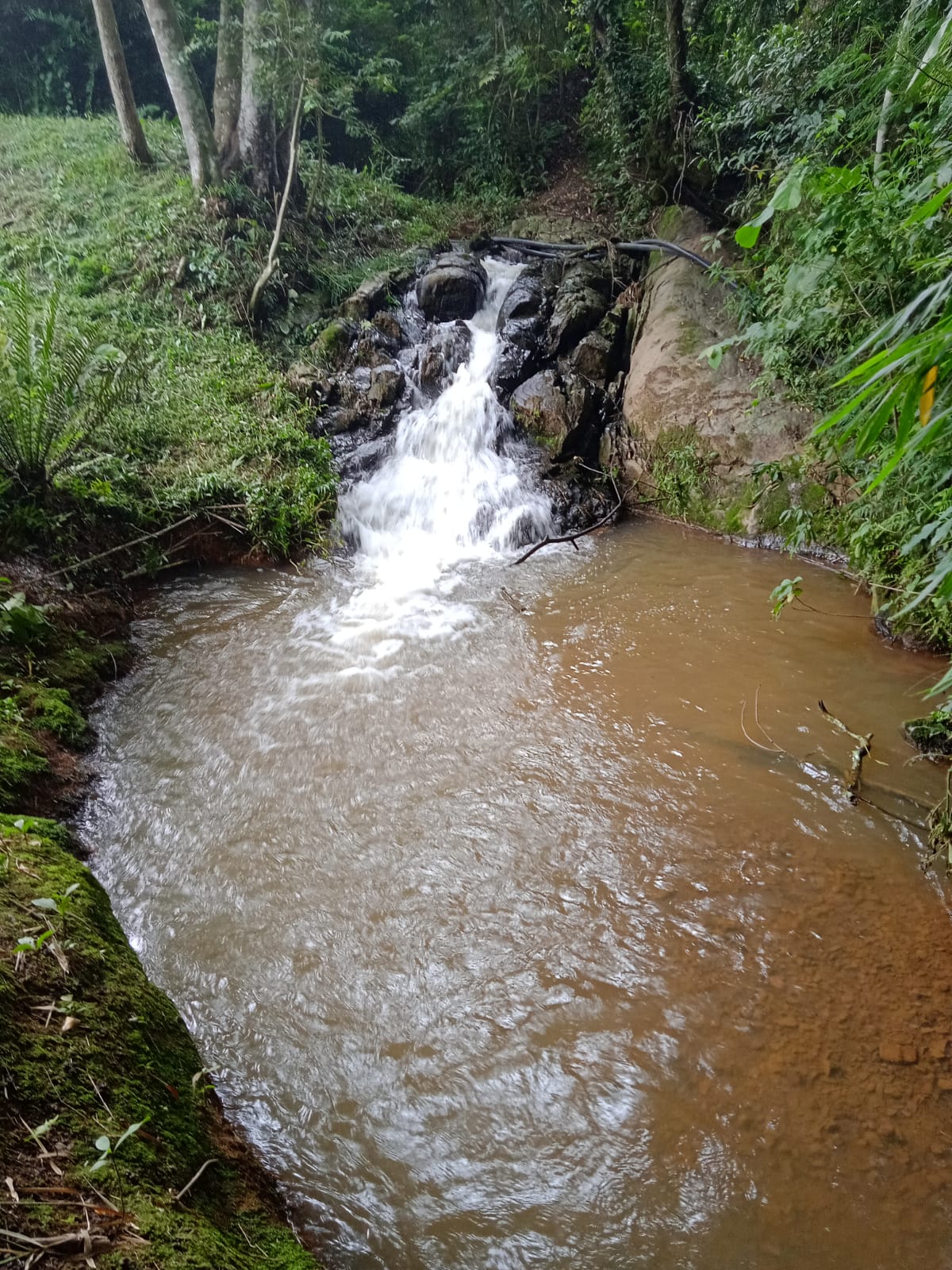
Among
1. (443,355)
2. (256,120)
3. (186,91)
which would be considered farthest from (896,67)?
(186,91)

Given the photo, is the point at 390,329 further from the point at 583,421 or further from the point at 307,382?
the point at 583,421

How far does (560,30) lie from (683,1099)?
14.7 m

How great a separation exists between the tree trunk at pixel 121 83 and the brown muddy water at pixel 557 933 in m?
10.3

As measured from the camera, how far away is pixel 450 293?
30.3ft

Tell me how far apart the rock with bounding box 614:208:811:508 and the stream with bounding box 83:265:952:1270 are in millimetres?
2087

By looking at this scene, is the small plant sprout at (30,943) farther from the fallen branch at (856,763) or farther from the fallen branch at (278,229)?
the fallen branch at (278,229)

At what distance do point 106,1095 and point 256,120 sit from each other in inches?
466

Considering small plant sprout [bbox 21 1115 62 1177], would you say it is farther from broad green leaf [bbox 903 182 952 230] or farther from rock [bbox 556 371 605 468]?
rock [bbox 556 371 605 468]

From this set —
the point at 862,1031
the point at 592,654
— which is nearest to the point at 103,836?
the point at 592,654

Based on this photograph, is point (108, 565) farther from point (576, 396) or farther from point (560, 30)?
point (560, 30)

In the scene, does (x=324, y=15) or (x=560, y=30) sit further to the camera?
(x=560, y=30)

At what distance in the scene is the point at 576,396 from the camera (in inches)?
314

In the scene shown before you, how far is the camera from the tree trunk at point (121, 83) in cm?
1032

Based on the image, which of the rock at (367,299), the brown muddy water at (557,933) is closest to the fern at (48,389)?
the brown muddy water at (557,933)
